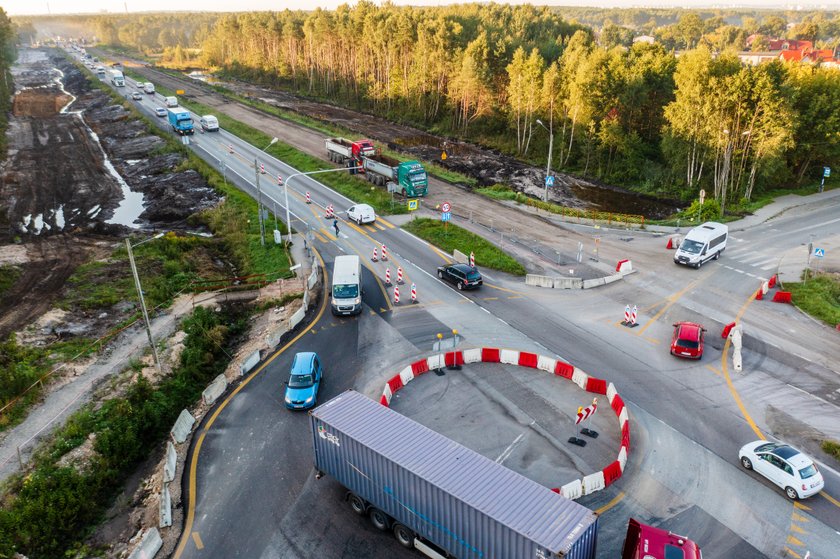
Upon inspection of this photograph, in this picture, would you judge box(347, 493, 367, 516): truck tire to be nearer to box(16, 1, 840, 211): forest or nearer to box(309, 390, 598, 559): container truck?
box(309, 390, 598, 559): container truck

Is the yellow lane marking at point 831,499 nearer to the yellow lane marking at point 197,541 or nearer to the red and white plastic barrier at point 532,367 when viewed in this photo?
the red and white plastic barrier at point 532,367

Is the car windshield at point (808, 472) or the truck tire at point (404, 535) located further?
the car windshield at point (808, 472)

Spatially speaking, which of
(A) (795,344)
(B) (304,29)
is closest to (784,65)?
(A) (795,344)

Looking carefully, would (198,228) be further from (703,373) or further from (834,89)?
(834,89)

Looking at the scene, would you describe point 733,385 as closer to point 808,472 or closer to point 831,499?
point 808,472

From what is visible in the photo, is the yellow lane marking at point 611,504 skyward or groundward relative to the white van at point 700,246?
groundward

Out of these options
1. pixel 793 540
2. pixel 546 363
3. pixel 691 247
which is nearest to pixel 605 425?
pixel 546 363

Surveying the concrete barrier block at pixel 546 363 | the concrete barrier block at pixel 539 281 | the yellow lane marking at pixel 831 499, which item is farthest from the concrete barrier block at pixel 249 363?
the yellow lane marking at pixel 831 499
